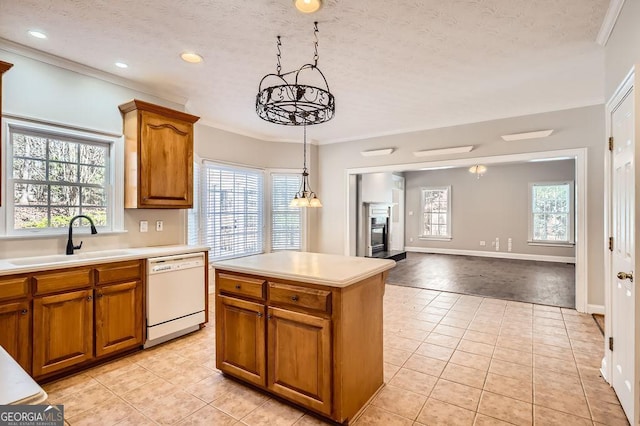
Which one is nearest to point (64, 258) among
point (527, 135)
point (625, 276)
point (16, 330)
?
point (16, 330)

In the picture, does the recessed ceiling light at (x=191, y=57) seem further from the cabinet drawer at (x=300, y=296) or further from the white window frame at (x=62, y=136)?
the cabinet drawer at (x=300, y=296)

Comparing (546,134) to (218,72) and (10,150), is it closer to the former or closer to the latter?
(218,72)

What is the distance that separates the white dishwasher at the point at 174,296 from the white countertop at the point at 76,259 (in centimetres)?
6

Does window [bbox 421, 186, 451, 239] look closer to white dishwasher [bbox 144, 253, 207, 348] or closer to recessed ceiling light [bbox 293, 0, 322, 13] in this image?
white dishwasher [bbox 144, 253, 207, 348]

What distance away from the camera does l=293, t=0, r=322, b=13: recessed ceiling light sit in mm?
2105

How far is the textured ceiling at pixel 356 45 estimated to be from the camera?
2238 mm

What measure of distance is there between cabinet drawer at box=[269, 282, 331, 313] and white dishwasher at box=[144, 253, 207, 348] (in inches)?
59.6

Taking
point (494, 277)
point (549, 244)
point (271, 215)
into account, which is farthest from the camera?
point (549, 244)

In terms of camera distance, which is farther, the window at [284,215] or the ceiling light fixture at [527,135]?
the window at [284,215]

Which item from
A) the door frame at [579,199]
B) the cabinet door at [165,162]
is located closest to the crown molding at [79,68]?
the cabinet door at [165,162]

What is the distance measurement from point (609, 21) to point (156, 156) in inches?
159

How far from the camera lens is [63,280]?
251 cm

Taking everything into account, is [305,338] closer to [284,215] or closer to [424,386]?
[424,386]

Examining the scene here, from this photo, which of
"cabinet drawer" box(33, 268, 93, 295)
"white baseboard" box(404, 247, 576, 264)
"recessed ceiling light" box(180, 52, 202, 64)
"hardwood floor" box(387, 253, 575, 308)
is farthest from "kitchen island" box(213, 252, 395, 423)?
"white baseboard" box(404, 247, 576, 264)
